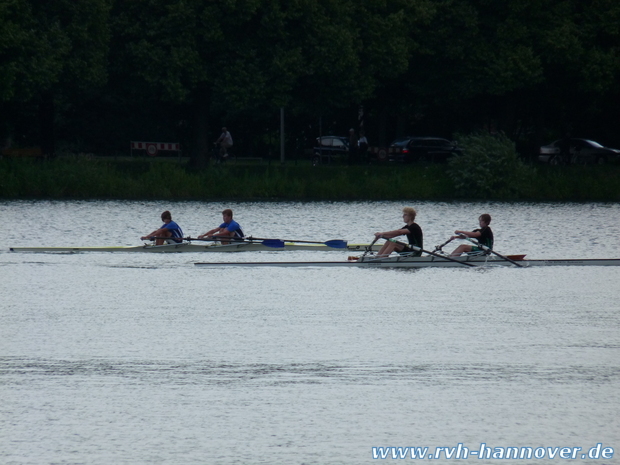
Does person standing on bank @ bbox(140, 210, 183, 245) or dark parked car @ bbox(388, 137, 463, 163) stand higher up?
dark parked car @ bbox(388, 137, 463, 163)

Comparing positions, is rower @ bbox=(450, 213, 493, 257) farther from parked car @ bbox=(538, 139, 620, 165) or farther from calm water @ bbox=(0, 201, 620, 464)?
parked car @ bbox=(538, 139, 620, 165)

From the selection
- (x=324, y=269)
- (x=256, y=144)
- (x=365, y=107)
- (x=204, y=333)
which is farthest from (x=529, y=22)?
(x=204, y=333)

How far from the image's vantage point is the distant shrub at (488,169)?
51000mm

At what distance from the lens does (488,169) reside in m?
51.6

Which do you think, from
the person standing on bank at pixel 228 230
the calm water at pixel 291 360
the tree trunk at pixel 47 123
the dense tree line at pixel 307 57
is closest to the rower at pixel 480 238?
the calm water at pixel 291 360

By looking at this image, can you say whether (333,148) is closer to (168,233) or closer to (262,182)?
(262,182)

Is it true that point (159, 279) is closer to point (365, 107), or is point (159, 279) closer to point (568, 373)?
point (568, 373)

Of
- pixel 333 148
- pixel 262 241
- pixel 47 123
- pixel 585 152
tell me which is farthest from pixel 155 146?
pixel 262 241

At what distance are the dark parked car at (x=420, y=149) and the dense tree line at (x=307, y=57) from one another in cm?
210

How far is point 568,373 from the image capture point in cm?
1530

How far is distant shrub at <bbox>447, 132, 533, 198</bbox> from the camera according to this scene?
51000 mm

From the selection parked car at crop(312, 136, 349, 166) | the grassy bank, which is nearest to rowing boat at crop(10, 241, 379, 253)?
the grassy bank

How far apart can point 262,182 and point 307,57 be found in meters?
9.65

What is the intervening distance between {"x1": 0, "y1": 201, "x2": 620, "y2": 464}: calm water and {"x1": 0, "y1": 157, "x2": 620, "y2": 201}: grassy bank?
18.7 m
